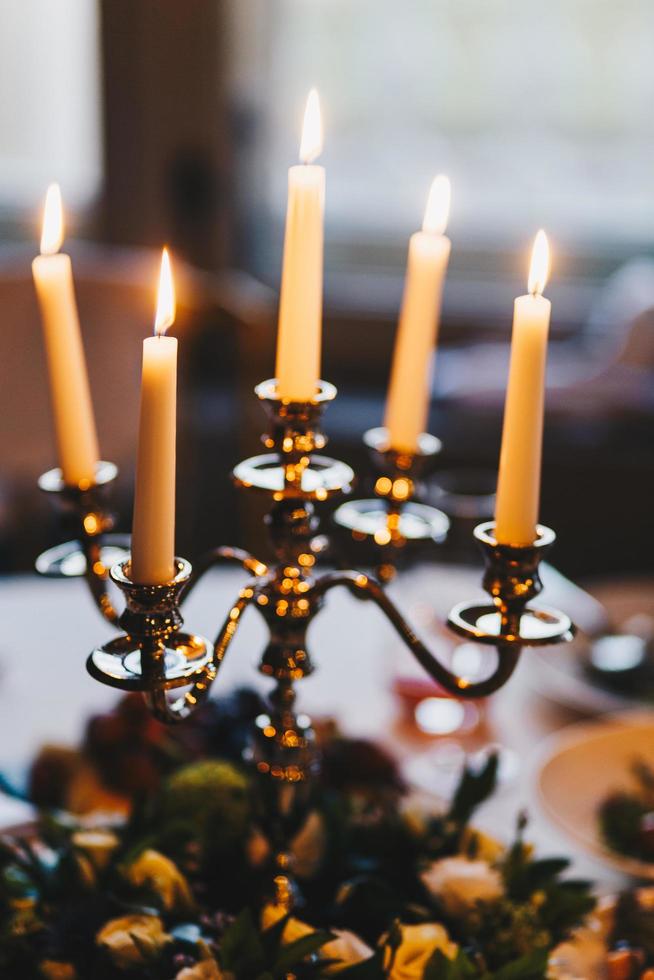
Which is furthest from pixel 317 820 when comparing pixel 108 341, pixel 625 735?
pixel 108 341

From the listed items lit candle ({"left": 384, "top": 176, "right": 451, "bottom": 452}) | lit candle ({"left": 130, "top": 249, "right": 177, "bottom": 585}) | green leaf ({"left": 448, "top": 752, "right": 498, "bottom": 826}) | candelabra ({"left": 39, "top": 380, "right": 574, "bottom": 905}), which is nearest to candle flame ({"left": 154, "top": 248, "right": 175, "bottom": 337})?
lit candle ({"left": 130, "top": 249, "right": 177, "bottom": 585})

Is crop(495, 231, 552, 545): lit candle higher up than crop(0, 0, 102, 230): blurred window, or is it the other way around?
crop(0, 0, 102, 230): blurred window

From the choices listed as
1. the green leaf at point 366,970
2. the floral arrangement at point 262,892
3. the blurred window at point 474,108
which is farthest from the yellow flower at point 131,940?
the blurred window at point 474,108

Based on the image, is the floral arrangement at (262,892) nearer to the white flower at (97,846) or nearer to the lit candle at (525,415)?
the white flower at (97,846)

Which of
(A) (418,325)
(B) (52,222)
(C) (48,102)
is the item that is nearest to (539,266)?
(A) (418,325)

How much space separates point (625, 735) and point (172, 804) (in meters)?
0.47

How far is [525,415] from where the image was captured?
1.90ft

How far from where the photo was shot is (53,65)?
377 centimetres

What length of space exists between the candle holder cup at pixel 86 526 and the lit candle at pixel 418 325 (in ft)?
0.66

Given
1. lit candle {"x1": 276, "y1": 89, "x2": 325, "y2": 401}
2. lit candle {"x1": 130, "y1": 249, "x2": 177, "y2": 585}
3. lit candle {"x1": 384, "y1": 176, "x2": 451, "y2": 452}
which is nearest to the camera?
lit candle {"x1": 130, "y1": 249, "x2": 177, "y2": 585}

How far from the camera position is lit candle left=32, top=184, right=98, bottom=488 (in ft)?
2.27

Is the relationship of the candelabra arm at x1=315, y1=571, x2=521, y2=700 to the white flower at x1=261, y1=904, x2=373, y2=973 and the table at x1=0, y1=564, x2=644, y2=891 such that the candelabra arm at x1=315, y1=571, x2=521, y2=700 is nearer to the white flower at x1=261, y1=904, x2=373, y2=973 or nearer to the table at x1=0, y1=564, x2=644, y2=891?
the white flower at x1=261, y1=904, x2=373, y2=973

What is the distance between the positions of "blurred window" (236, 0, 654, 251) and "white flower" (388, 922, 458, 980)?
11.1 feet

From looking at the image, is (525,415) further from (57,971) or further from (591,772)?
(591,772)
